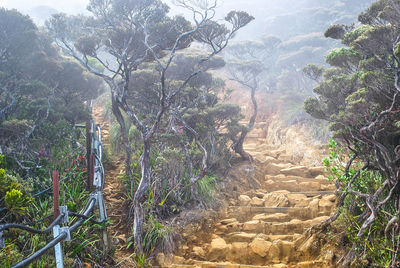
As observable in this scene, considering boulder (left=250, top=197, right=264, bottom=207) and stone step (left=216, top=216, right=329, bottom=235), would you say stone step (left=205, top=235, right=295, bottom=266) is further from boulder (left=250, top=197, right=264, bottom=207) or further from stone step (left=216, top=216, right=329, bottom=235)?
boulder (left=250, top=197, right=264, bottom=207)

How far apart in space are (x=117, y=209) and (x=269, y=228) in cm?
346

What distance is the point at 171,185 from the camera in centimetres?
725

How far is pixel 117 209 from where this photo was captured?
22.8ft

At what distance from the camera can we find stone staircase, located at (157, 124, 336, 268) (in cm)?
547

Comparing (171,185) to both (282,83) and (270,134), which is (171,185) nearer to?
(270,134)

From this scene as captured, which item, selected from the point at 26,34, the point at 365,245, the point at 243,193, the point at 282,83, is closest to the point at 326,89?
the point at 243,193

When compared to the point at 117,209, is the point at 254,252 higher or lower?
lower

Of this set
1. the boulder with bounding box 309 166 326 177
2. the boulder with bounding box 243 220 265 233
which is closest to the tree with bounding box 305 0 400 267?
the boulder with bounding box 243 220 265 233

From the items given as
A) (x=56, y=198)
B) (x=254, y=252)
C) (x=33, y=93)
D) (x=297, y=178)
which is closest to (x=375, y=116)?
(x=254, y=252)

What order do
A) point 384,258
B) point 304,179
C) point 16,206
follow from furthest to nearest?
point 304,179 → point 384,258 → point 16,206

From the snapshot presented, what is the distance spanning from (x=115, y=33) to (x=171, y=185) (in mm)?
5003

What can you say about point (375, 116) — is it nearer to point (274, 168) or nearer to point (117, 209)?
point (274, 168)

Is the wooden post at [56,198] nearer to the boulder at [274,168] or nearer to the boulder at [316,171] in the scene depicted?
Answer: the boulder at [274,168]

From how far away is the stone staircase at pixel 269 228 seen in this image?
5469 mm
